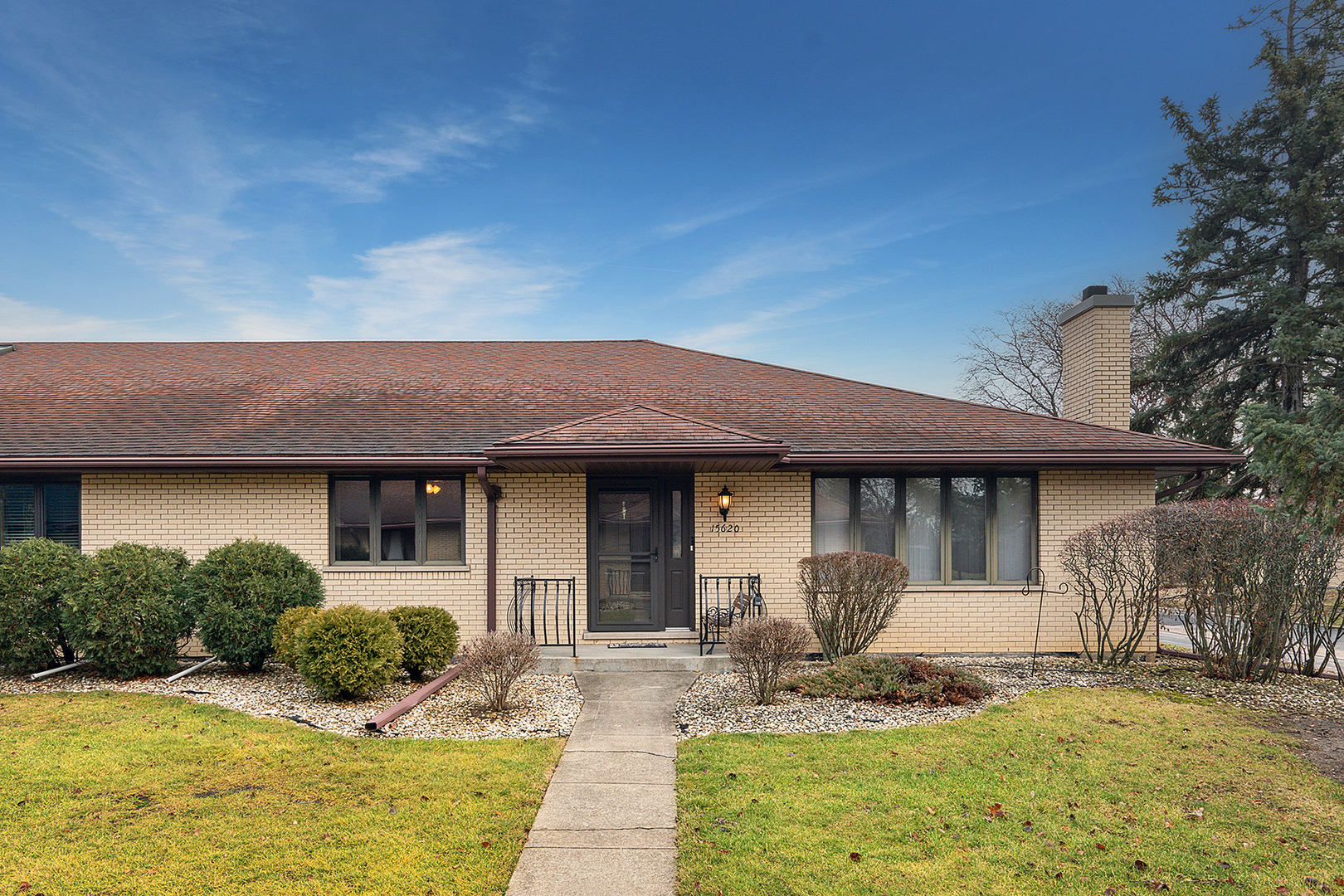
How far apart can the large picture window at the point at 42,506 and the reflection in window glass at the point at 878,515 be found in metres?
10.3

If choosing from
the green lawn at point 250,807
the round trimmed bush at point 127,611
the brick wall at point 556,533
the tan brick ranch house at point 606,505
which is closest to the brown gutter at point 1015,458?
the tan brick ranch house at point 606,505

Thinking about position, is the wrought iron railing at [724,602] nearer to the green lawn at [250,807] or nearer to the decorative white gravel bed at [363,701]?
the decorative white gravel bed at [363,701]

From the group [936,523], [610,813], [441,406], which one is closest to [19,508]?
[441,406]

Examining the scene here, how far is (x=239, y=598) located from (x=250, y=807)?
3.88 m

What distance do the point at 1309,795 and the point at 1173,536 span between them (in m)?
3.33

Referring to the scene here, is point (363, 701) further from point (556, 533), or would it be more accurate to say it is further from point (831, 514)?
point (831, 514)

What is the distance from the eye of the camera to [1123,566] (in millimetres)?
7719

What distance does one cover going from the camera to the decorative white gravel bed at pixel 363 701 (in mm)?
5926

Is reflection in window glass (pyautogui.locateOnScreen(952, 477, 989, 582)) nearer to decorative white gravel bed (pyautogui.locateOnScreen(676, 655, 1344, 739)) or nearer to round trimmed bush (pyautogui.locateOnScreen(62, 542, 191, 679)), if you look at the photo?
decorative white gravel bed (pyautogui.locateOnScreen(676, 655, 1344, 739))

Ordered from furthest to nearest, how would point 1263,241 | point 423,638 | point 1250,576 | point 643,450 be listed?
point 1263,241 → point 643,450 → point 423,638 → point 1250,576

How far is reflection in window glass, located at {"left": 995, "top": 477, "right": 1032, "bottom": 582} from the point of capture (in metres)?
9.24

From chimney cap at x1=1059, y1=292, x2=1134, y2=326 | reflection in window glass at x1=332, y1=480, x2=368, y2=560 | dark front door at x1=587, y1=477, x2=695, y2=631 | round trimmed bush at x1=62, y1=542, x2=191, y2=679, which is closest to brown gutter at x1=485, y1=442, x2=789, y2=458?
dark front door at x1=587, y1=477, x2=695, y2=631

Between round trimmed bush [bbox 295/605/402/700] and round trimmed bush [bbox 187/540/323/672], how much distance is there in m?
1.10

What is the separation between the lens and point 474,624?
8984mm
